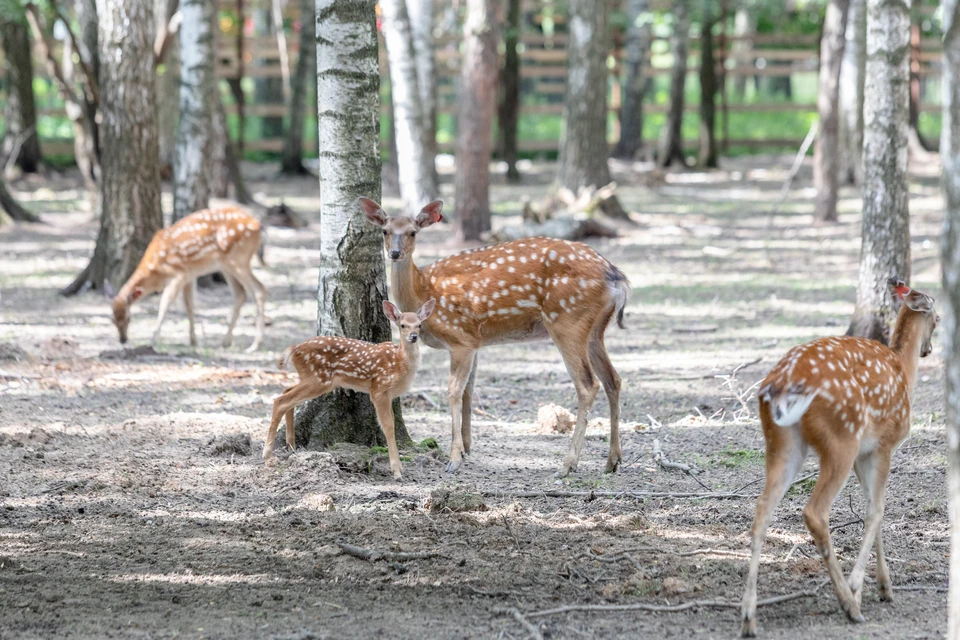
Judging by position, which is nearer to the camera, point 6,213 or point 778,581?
point 778,581

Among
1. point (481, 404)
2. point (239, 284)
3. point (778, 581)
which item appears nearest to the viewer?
point (778, 581)

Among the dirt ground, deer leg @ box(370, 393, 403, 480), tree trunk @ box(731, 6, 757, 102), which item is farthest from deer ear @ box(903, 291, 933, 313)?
tree trunk @ box(731, 6, 757, 102)

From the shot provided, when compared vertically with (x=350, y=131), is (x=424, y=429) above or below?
below

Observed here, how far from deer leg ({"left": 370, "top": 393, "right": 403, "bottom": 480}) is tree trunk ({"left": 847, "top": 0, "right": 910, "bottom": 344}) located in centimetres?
402

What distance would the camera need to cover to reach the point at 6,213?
1617 cm

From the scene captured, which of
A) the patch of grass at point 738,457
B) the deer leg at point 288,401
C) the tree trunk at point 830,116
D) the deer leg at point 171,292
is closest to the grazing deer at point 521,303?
the patch of grass at point 738,457

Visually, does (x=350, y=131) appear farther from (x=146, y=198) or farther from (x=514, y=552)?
(x=146, y=198)

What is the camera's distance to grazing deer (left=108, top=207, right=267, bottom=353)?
392 inches

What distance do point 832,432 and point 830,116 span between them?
529 inches

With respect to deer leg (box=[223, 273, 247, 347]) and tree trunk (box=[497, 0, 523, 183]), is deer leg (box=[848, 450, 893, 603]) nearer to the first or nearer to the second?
deer leg (box=[223, 273, 247, 347])

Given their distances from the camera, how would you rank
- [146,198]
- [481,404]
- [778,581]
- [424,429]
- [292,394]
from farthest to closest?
[146,198] → [481,404] → [424,429] → [292,394] → [778,581]

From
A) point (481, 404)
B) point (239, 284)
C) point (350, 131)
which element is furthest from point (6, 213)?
point (350, 131)

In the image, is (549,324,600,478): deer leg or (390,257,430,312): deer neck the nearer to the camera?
(549,324,600,478): deer leg

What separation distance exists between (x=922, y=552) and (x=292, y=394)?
127 inches
